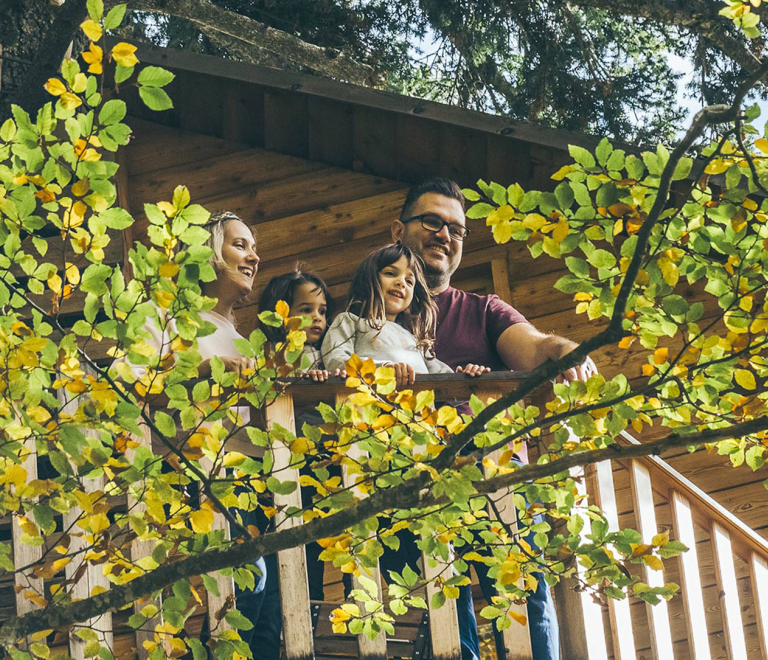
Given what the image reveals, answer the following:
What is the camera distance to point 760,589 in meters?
4.09

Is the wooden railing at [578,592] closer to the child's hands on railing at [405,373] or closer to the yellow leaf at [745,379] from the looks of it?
the child's hands on railing at [405,373]

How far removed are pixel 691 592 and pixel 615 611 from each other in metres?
0.42

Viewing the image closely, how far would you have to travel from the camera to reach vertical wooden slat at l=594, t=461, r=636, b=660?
344 cm

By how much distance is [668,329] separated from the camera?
8.30 feet

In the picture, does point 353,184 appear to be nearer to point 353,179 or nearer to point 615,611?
point 353,179

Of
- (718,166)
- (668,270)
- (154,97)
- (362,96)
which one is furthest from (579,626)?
(362,96)

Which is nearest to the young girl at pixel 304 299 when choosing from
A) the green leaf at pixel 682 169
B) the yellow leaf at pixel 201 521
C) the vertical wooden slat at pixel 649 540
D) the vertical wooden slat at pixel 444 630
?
the vertical wooden slat at pixel 444 630

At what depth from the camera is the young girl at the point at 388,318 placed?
3736 mm

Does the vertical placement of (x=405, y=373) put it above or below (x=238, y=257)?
below

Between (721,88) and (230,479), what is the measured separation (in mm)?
6583

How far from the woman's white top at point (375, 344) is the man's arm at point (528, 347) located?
278 millimetres

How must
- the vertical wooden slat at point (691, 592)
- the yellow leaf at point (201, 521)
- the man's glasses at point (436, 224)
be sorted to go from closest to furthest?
the yellow leaf at point (201, 521)
the vertical wooden slat at point (691, 592)
the man's glasses at point (436, 224)

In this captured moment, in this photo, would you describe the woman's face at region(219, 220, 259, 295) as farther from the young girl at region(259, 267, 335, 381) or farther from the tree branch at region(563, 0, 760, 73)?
the tree branch at region(563, 0, 760, 73)

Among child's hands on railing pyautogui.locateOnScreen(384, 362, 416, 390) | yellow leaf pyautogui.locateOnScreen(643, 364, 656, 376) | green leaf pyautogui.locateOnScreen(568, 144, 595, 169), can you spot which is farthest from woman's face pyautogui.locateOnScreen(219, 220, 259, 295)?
green leaf pyautogui.locateOnScreen(568, 144, 595, 169)
